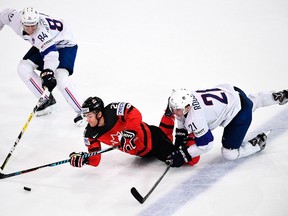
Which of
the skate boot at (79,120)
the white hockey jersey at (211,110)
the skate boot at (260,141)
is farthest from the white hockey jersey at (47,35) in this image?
the skate boot at (260,141)

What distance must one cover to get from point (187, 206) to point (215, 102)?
2.80 ft

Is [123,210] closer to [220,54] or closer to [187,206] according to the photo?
[187,206]

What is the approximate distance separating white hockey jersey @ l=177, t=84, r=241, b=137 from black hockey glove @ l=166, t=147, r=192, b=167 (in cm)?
18

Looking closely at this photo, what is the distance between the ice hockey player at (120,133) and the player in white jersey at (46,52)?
87cm

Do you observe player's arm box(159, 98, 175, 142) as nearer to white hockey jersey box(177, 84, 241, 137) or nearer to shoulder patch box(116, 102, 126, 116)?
white hockey jersey box(177, 84, 241, 137)

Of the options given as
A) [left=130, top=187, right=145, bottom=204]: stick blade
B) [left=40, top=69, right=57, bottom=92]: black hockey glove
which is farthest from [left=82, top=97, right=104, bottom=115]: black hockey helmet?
[left=40, top=69, right=57, bottom=92]: black hockey glove

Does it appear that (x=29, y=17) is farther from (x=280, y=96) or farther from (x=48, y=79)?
(x=280, y=96)

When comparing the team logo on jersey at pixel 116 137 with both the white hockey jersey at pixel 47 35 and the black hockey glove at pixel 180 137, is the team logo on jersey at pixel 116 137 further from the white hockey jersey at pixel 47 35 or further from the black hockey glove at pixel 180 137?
the white hockey jersey at pixel 47 35

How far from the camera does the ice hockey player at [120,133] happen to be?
3.46 m

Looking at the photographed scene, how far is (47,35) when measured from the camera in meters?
4.30

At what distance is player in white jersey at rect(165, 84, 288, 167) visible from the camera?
3387 millimetres

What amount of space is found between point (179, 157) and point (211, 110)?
447 mm

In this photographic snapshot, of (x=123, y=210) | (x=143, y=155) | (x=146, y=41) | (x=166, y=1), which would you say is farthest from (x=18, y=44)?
(x=123, y=210)

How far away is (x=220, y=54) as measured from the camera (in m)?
5.50
